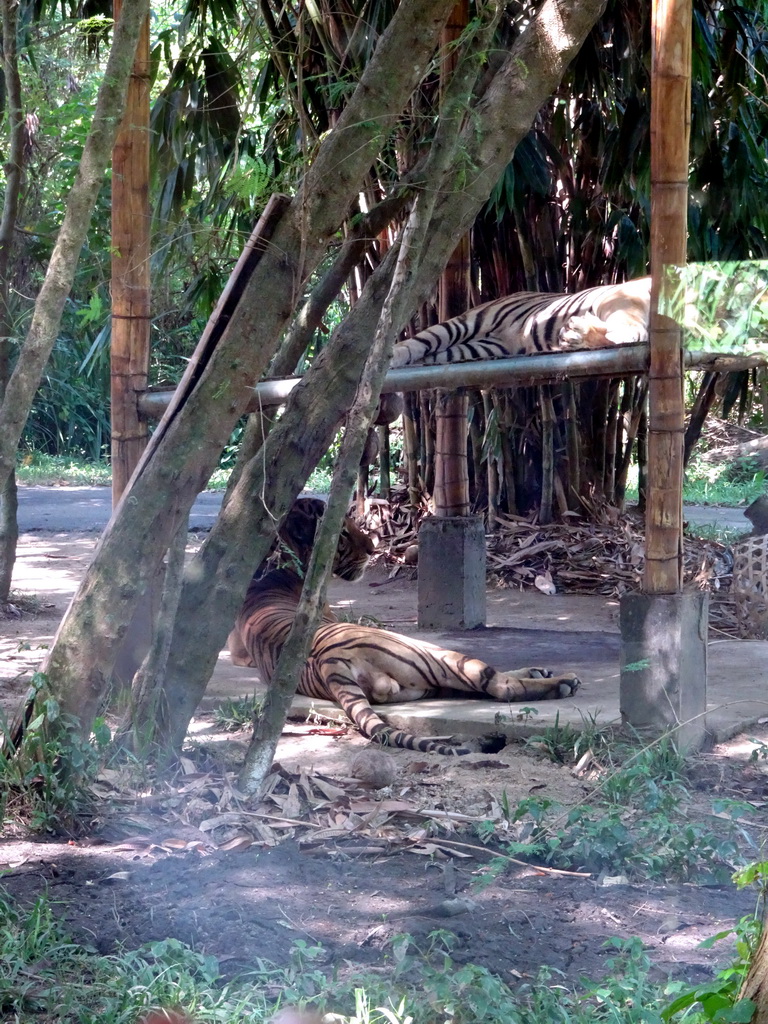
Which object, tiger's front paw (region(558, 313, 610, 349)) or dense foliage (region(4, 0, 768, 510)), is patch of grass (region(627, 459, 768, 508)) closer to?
dense foliage (region(4, 0, 768, 510))

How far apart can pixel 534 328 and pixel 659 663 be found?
2.93m

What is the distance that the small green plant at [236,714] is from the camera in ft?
15.6

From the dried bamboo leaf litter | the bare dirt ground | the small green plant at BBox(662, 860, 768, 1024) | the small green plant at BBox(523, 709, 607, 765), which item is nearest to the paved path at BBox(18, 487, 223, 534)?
the dried bamboo leaf litter

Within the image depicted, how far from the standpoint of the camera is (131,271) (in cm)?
472

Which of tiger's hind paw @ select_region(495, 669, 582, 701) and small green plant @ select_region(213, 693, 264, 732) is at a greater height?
tiger's hind paw @ select_region(495, 669, 582, 701)

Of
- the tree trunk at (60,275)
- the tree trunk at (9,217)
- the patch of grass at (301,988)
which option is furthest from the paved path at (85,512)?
the patch of grass at (301,988)

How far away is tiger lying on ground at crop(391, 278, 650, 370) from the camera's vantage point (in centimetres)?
621

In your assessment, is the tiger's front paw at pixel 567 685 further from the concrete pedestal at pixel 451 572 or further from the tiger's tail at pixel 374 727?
the concrete pedestal at pixel 451 572

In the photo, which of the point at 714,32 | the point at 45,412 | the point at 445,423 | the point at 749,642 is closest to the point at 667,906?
the point at 749,642

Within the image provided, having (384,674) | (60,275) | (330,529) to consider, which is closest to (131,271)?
(60,275)

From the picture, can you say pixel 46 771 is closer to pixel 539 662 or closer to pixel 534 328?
pixel 539 662

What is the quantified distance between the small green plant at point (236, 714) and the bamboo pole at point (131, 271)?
3.45 ft

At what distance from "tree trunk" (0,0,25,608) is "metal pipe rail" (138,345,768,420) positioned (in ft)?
3.44

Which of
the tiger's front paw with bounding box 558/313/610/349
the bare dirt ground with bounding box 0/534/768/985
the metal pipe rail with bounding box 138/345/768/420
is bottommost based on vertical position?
the bare dirt ground with bounding box 0/534/768/985
